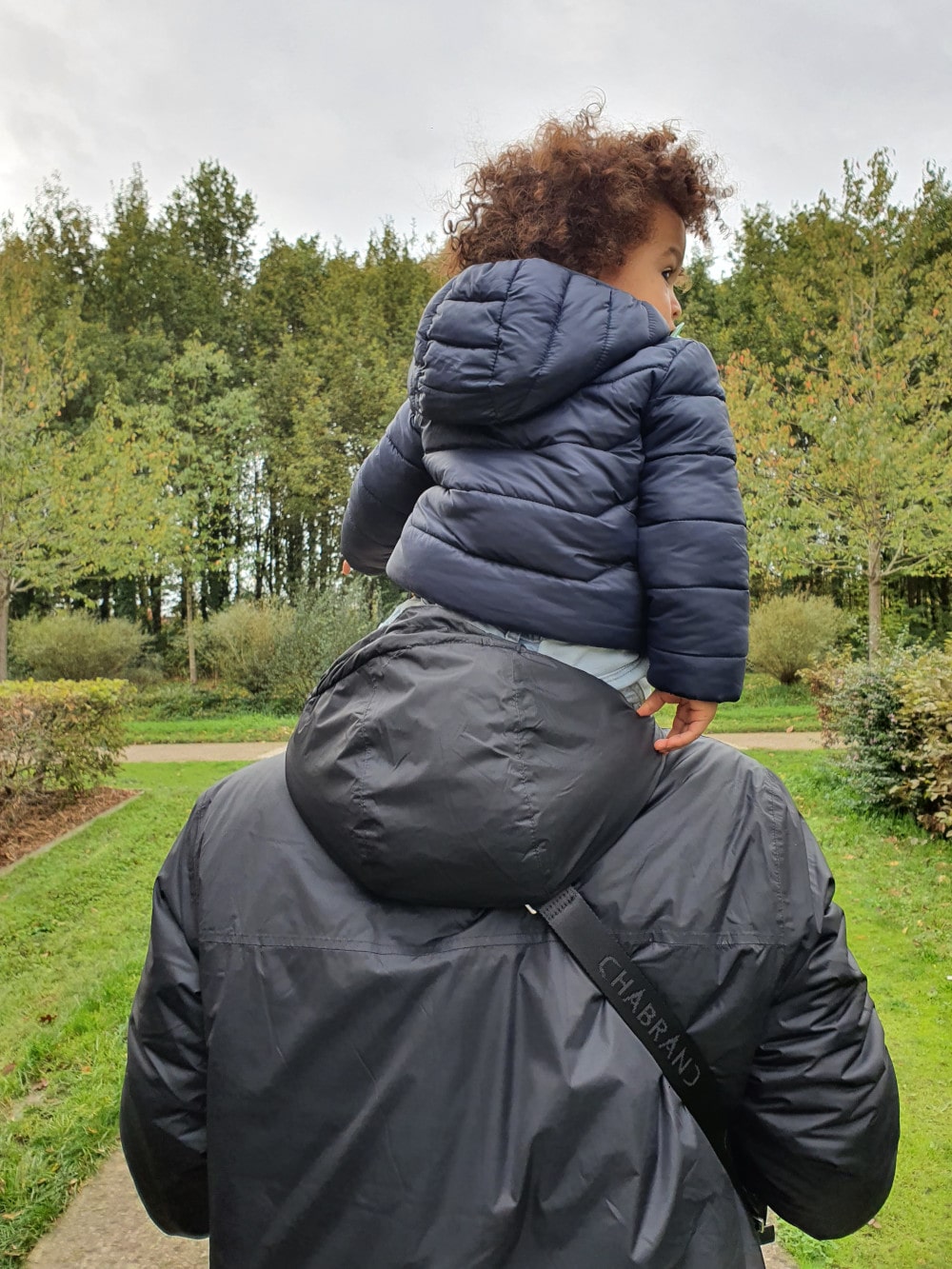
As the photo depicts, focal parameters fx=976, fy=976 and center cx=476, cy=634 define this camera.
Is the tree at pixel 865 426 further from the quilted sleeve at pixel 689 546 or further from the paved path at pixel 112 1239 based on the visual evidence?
the quilted sleeve at pixel 689 546

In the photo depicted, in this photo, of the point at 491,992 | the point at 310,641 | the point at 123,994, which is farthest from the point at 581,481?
the point at 310,641

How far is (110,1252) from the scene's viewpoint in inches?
99.7

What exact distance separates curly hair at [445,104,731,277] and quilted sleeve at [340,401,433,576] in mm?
251

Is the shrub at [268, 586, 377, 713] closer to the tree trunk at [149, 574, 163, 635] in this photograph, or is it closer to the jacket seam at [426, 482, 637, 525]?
the tree trunk at [149, 574, 163, 635]

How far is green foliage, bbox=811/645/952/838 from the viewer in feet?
20.4

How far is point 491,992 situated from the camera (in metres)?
0.96

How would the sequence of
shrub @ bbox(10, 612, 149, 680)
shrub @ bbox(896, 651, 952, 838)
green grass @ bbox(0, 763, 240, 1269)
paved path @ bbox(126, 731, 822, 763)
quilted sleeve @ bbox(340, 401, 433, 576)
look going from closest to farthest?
quilted sleeve @ bbox(340, 401, 433, 576) < green grass @ bbox(0, 763, 240, 1269) < shrub @ bbox(896, 651, 952, 838) < paved path @ bbox(126, 731, 822, 763) < shrub @ bbox(10, 612, 149, 680)

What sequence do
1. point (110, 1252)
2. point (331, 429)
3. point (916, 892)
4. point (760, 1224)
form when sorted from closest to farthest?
point (760, 1224) < point (110, 1252) < point (916, 892) < point (331, 429)

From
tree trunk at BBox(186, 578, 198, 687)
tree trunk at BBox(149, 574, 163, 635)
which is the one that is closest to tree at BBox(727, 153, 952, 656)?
tree trunk at BBox(186, 578, 198, 687)

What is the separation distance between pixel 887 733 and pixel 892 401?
22.3 feet

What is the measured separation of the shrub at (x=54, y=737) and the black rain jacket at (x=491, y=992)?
6.62 meters

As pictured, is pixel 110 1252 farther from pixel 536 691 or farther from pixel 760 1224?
pixel 536 691

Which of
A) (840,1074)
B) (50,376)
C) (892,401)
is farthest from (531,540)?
(50,376)

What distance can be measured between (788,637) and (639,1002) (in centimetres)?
1589
